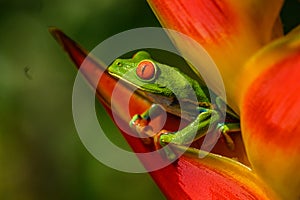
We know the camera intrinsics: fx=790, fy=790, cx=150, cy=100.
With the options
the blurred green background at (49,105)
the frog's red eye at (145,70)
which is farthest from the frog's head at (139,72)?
the blurred green background at (49,105)

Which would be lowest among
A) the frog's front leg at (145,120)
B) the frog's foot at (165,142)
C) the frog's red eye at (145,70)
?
the frog's foot at (165,142)

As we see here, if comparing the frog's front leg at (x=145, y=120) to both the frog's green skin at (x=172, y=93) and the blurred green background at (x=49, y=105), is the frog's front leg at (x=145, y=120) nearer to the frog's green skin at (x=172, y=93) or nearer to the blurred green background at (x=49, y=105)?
the frog's green skin at (x=172, y=93)

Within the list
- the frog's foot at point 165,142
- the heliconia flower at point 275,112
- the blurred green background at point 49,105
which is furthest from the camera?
the blurred green background at point 49,105

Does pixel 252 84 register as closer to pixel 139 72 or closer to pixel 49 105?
pixel 139 72

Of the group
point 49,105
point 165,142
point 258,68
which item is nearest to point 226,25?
point 258,68

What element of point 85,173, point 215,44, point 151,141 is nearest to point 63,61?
point 85,173

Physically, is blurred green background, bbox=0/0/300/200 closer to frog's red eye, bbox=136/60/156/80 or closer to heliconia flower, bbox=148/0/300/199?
frog's red eye, bbox=136/60/156/80

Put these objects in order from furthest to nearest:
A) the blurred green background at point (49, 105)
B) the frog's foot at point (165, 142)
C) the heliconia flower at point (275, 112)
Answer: the blurred green background at point (49, 105), the frog's foot at point (165, 142), the heliconia flower at point (275, 112)
